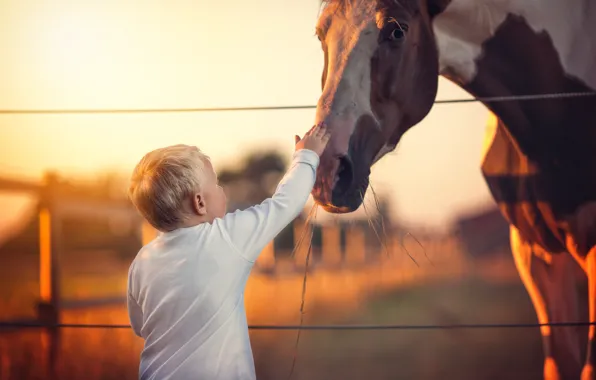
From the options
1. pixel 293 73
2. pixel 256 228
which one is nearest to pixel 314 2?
pixel 293 73

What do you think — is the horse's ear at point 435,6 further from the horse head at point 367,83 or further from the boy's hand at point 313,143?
the boy's hand at point 313,143

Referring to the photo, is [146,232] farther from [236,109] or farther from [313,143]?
[313,143]

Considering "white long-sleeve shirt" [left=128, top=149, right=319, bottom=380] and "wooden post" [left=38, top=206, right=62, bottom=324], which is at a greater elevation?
"white long-sleeve shirt" [left=128, top=149, right=319, bottom=380]

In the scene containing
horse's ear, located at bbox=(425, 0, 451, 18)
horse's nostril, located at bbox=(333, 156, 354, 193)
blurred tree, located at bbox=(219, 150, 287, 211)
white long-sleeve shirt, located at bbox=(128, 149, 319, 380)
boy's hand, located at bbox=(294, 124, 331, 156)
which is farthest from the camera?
blurred tree, located at bbox=(219, 150, 287, 211)

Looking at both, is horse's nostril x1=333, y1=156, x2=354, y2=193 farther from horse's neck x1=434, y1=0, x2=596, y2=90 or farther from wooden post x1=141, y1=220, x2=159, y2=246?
wooden post x1=141, y1=220, x2=159, y2=246

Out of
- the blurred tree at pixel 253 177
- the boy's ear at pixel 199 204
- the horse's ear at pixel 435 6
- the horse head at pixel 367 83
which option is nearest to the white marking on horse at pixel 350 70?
the horse head at pixel 367 83

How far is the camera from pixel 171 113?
4.29 ft

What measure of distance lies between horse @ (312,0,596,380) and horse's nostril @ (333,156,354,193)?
0.02m

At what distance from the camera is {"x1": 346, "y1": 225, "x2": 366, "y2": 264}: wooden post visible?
1.24 m

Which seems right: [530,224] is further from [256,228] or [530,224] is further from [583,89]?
[256,228]

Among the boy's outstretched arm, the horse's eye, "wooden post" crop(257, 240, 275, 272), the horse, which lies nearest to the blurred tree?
"wooden post" crop(257, 240, 275, 272)

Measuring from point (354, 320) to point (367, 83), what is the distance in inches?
19.3

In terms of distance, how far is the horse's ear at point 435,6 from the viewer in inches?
45.7

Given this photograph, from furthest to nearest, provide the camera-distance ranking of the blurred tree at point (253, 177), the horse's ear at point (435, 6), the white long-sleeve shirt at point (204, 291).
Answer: the blurred tree at point (253, 177) → the horse's ear at point (435, 6) → the white long-sleeve shirt at point (204, 291)
